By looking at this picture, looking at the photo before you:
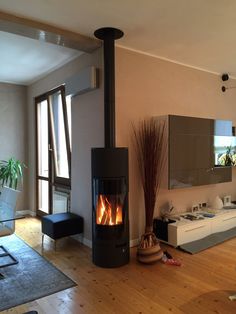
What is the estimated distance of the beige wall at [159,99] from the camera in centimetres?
371

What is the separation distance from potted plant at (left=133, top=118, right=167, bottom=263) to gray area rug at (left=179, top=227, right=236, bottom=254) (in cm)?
51

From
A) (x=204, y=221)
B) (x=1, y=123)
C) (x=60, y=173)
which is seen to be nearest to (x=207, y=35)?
(x=204, y=221)

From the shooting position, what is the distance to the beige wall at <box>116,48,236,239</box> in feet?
12.2

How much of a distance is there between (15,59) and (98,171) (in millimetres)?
2453

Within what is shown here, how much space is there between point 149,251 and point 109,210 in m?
0.68

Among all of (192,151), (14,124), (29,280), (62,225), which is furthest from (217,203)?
(14,124)

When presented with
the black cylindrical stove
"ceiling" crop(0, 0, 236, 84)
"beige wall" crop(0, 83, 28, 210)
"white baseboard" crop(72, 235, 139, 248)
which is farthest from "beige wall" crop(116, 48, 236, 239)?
"beige wall" crop(0, 83, 28, 210)

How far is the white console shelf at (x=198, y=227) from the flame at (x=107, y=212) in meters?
0.95

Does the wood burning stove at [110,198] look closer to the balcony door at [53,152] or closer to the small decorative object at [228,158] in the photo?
the balcony door at [53,152]

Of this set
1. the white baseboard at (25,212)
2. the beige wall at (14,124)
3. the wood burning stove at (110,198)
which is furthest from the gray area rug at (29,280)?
the beige wall at (14,124)

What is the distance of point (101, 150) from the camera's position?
3.12m

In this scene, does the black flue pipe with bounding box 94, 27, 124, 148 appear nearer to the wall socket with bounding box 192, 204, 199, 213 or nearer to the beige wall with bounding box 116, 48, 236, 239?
the beige wall with bounding box 116, 48, 236, 239

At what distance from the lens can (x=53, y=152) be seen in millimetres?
5008

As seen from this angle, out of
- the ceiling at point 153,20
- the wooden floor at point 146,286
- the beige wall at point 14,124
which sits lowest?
the wooden floor at point 146,286
